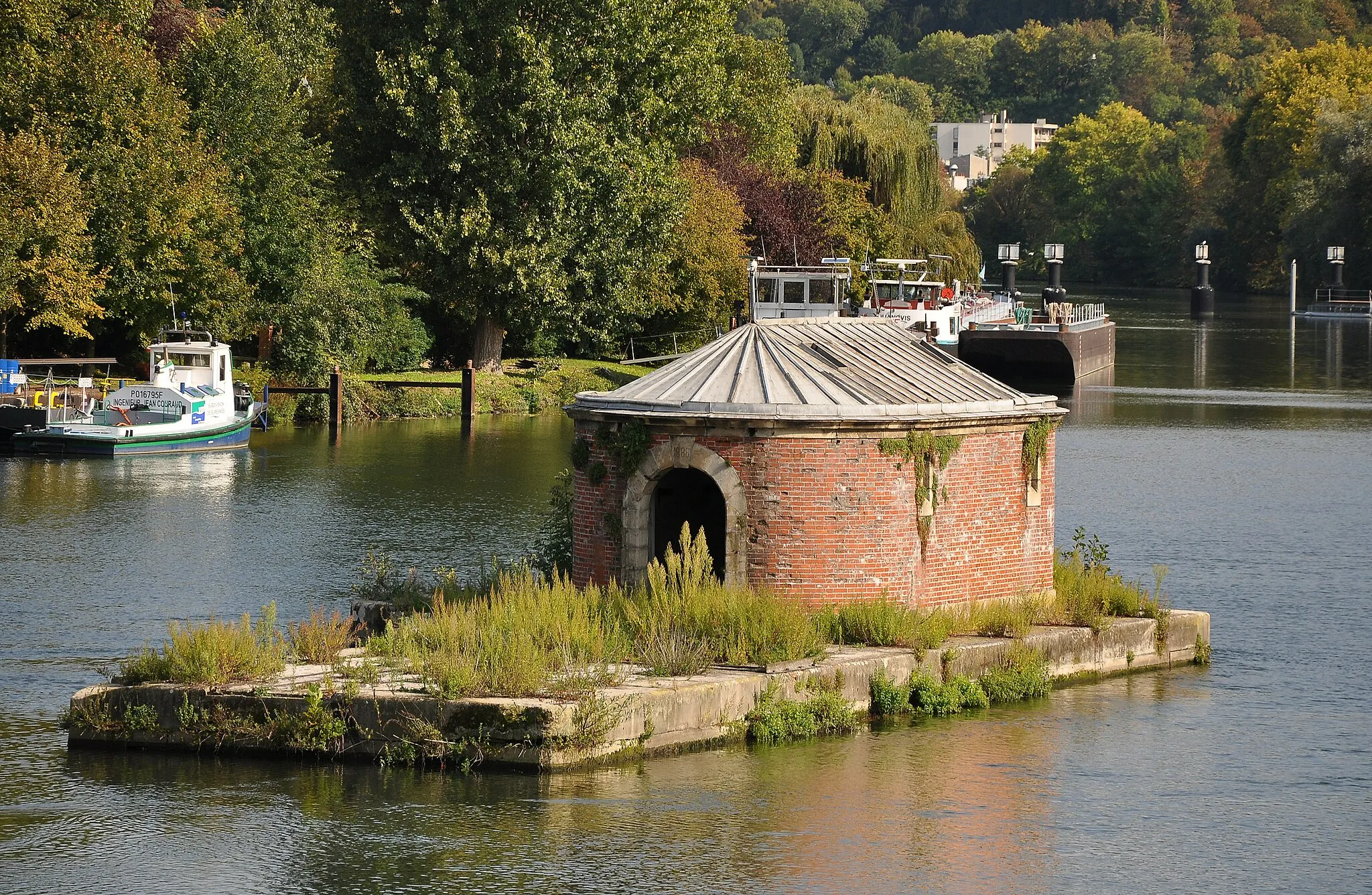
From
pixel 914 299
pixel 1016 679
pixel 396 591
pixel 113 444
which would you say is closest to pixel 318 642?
pixel 396 591

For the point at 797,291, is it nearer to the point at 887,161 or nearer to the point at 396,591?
the point at 887,161

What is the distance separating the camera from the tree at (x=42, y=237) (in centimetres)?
4450

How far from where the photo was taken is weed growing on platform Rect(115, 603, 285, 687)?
1798cm

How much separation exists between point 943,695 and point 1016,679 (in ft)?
3.68

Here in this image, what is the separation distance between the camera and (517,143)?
54.0m

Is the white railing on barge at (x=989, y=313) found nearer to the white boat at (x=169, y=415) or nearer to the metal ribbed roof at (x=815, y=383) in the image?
the white boat at (x=169, y=415)

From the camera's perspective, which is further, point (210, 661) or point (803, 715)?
point (803, 715)

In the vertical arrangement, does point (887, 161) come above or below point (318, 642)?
above

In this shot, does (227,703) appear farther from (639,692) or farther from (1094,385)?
(1094,385)

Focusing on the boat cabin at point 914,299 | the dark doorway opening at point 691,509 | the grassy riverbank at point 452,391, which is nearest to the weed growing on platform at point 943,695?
the dark doorway opening at point 691,509

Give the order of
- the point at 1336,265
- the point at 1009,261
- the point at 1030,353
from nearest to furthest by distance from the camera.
→ the point at 1030,353 → the point at 1009,261 → the point at 1336,265

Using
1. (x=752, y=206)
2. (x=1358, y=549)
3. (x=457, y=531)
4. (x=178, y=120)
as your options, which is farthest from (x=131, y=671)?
(x=752, y=206)

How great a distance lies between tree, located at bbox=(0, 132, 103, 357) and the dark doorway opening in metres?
26.8

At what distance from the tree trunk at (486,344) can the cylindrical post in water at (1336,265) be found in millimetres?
66793
